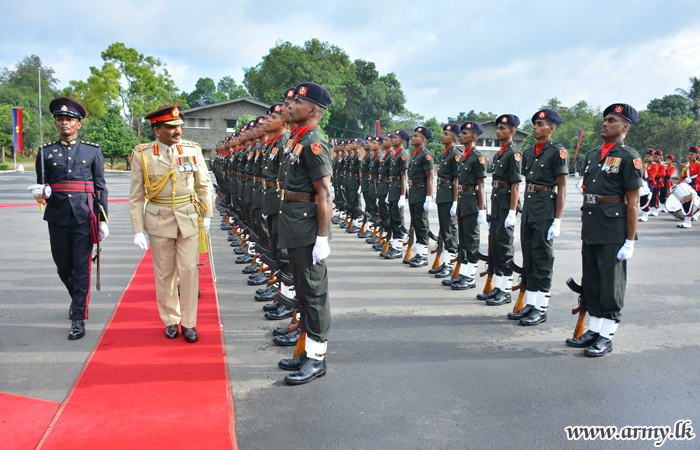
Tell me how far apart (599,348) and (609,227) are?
1099 mm

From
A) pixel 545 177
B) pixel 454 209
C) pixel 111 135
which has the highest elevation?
pixel 111 135

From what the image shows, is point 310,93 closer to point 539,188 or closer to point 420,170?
point 539,188

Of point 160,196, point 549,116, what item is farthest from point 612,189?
point 160,196

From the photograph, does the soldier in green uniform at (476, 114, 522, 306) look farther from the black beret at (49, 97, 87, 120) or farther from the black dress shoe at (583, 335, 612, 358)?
the black beret at (49, 97, 87, 120)

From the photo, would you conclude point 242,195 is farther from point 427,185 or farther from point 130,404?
point 130,404

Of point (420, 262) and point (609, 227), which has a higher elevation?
point (609, 227)

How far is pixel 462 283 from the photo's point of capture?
21.7 feet

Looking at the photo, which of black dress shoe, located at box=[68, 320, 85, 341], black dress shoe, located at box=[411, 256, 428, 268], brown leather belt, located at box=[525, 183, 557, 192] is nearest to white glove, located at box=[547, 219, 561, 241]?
brown leather belt, located at box=[525, 183, 557, 192]

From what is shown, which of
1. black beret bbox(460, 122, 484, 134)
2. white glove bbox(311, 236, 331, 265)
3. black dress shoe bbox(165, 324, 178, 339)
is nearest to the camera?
white glove bbox(311, 236, 331, 265)

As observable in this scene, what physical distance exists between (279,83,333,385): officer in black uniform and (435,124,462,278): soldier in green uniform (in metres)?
3.56

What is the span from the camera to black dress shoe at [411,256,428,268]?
796cm

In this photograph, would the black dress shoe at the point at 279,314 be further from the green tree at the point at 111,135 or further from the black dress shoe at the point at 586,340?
the green tree at the point at 111,135

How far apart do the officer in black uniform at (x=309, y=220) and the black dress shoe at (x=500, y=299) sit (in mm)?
2790

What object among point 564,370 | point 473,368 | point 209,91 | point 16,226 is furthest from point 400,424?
point 209,91
